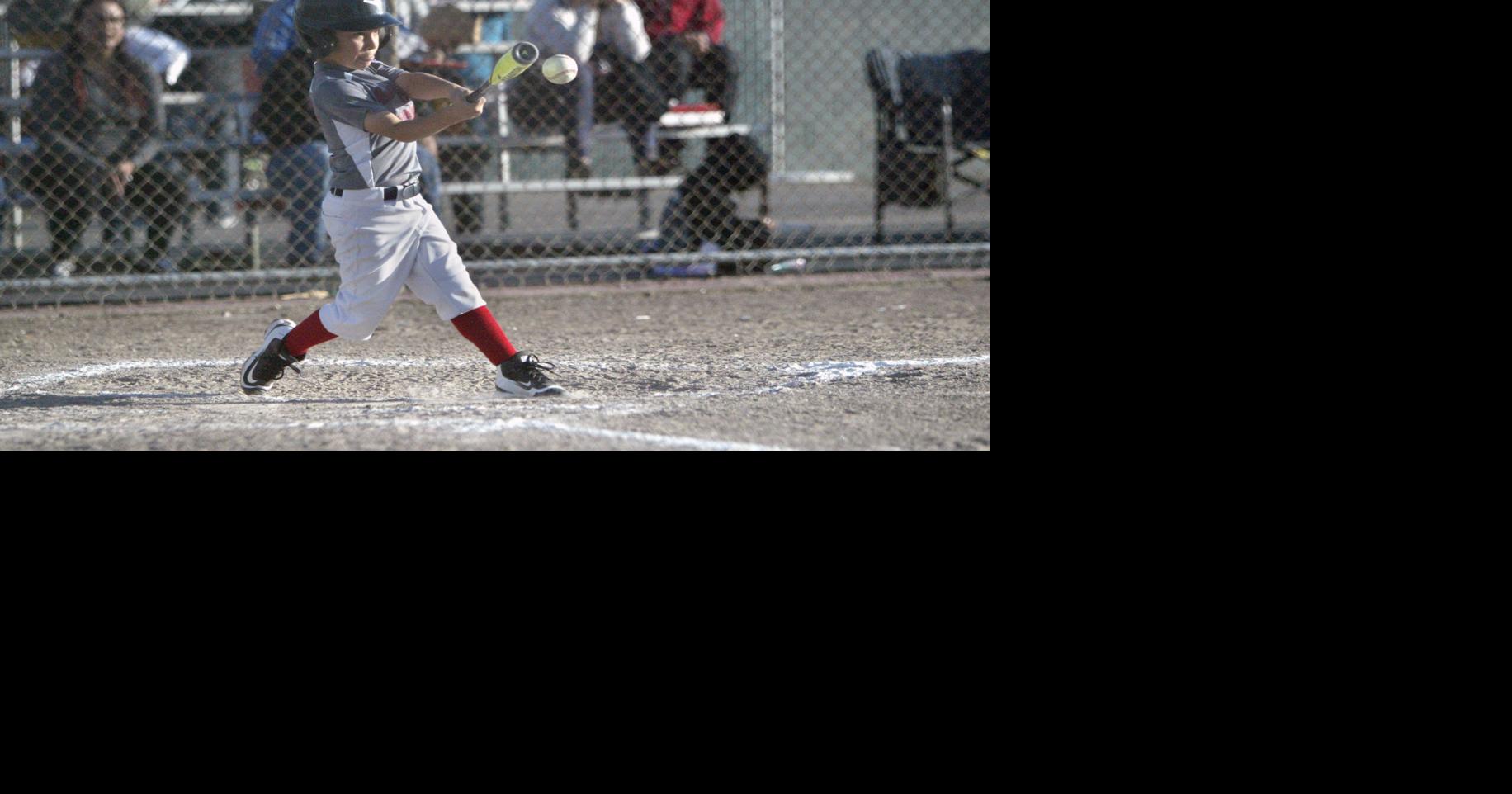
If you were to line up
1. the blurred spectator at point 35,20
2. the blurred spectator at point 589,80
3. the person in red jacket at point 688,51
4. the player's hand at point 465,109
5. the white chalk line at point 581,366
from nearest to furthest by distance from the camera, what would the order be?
the player's hand at point 465,109 → the white chalk line at point 581,366 → the blurred spectator at point 35,20 → the blurred spectator at point 589,80 → the person in red jacket at point 688,51

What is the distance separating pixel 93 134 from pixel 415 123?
345 centimetres

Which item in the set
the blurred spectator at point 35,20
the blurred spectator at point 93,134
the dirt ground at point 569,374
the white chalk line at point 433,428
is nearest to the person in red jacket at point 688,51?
the dirt ground at point 569,374

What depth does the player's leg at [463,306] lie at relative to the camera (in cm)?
418

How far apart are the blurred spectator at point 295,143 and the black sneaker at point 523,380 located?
8.72 ft

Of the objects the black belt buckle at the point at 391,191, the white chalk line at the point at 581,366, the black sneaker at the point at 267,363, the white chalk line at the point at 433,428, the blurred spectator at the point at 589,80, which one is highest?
the blurred spectator at the point at 589,80

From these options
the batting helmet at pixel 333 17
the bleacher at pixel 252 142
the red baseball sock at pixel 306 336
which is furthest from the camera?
the bleacher at pixel 252 142

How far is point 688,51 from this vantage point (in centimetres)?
754

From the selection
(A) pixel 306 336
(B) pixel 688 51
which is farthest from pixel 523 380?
(B) pixel 688 51

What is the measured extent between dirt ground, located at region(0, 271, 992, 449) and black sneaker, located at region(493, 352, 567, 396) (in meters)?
0.05

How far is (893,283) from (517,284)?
186 cm

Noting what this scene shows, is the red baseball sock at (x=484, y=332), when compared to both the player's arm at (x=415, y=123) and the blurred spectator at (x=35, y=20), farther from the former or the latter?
the blurred spectator at (x=35, y=20)

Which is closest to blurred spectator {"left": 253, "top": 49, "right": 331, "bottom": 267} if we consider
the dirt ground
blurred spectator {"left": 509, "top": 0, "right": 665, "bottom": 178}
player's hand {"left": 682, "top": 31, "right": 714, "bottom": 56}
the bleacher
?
the bleacher

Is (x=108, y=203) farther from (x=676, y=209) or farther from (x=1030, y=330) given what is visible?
(x=1030, y=330)

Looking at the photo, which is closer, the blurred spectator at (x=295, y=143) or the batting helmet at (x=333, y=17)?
the batting helmet at (x=333, y=17)
